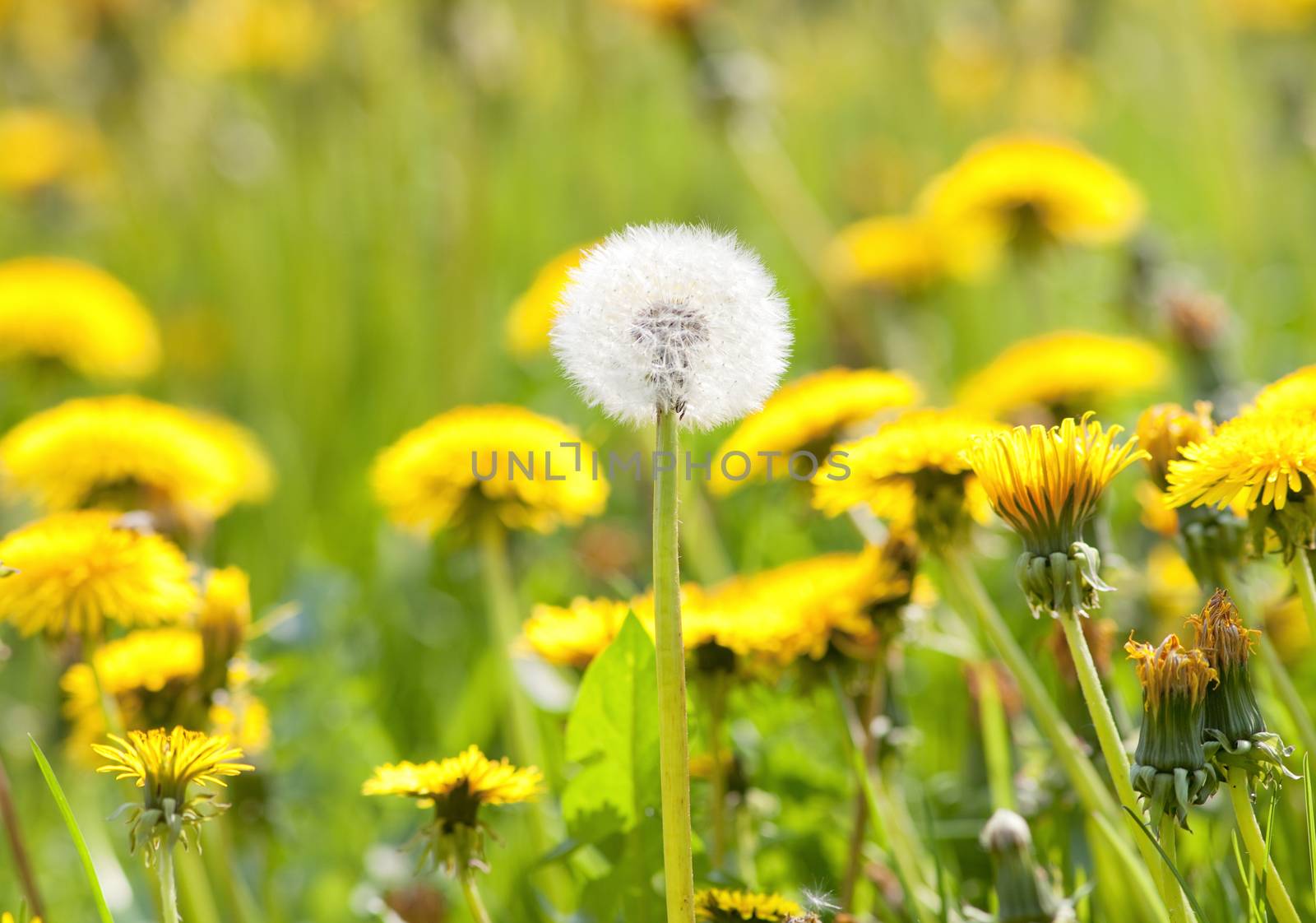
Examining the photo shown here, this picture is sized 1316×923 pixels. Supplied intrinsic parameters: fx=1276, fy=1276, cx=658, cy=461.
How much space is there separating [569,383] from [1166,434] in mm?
413

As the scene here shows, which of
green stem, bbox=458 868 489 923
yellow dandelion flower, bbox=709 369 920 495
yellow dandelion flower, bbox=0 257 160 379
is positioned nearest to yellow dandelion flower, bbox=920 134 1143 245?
yellow dandelion flower, bbox=709 369 920 495

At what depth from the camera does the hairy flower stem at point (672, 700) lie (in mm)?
695

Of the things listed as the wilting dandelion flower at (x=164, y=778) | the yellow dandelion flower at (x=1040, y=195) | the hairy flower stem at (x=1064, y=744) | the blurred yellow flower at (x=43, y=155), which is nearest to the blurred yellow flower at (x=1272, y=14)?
the yellow dandelion flower at (x=1040, y=195)

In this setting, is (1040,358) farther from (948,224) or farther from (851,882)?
(851,882)

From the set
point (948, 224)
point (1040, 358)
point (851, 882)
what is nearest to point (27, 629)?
point (851, 882)

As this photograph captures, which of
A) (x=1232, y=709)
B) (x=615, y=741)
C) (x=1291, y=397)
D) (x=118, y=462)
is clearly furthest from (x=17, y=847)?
(x=1291, y=397)

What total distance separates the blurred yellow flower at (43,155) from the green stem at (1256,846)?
3692 millimetres

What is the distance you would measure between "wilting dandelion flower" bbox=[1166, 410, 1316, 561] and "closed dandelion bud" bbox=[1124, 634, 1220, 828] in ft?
0.35

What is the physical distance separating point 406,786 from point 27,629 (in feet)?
1.16

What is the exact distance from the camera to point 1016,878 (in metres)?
0.89

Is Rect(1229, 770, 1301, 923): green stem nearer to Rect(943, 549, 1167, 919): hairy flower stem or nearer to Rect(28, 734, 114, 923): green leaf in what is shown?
Rect(943, 549, 1167, 919): hairy flower stem

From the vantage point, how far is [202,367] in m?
3.12

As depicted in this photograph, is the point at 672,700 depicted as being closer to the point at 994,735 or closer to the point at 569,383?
the point at 569,383

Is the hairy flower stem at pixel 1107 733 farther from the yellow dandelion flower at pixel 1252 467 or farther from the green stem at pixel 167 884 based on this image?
the green stem at pixel 167 884
